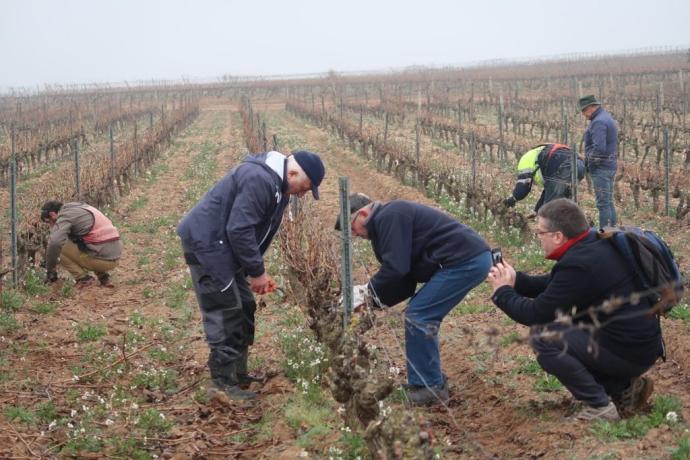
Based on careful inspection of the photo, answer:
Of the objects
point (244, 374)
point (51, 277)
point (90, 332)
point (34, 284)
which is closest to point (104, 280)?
point (51, 277)

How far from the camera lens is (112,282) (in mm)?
9070

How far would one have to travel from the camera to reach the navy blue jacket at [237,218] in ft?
16.0

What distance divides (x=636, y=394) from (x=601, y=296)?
0.72m

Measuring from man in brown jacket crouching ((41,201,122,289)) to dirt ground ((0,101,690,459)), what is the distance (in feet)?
0.94

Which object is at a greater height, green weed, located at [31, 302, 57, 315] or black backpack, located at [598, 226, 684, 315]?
black backpack, located at [598, 226, 684, 315]

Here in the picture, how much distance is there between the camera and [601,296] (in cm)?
420

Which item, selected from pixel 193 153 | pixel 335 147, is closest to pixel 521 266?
pixel 335 147

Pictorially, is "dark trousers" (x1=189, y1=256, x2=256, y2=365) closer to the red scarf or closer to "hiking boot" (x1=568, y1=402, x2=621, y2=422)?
the red scarf

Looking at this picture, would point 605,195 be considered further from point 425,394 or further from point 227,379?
point 227,379

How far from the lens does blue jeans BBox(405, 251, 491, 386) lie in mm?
4762

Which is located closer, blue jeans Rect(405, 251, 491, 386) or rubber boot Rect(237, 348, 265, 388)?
blue jeans Rect(405, 251, 491, 386)

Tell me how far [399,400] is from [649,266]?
1.80 metres

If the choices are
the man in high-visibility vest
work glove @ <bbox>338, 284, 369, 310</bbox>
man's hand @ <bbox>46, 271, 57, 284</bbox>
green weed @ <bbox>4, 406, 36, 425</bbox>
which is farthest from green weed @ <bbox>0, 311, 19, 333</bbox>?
the man in high-visibility vest

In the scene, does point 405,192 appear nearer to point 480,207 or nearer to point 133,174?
point 480,207
